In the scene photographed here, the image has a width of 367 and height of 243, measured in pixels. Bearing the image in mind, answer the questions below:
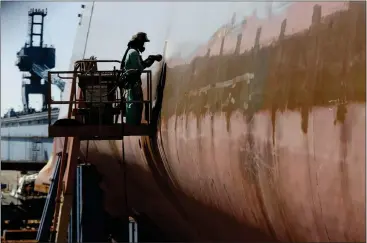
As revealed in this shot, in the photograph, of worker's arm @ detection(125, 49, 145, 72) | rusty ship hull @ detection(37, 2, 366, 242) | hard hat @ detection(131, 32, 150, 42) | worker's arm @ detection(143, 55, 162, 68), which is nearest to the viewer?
rusty ship hull @ detection(37, 2, 366, 242)

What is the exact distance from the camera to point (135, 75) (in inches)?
229

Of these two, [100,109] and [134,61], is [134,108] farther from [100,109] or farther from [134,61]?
[134,61]

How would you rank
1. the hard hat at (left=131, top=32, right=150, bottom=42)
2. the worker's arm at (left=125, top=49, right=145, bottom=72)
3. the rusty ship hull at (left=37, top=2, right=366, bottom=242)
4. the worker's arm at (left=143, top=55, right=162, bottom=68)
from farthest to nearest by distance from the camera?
1. the hard hat at (left=131, top=32, right=150, bottom=42)
2. the worker's arm at (left=125, top=49, right=145, bottom=72)
3. the worker's arm at (left=143, top=55, right=162, bottom=68)
4. the rusty ship hull at (left=37, top=2, right=366, bottom=242)

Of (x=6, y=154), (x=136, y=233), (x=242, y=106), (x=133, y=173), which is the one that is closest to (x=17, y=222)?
(x=136, y=233)

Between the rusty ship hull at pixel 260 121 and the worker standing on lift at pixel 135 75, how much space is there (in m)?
0.19

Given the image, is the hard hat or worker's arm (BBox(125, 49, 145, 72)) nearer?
worker's arm (BBox(125, 49, 145, 72))

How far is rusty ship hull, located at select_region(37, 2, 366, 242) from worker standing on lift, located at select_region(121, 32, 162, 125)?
0.62 ft

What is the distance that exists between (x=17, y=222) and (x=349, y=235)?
14.3 m

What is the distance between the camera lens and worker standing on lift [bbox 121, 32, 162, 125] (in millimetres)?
5840

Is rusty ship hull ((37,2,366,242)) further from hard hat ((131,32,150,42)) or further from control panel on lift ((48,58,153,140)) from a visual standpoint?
control panel on lift ((48,58,153,140))

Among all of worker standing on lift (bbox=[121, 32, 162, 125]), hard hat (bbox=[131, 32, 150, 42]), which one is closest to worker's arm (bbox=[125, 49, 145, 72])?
worker standing on lift (bbox=[121, 32, 162, 125])

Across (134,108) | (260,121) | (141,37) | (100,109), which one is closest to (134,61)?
(141,37)

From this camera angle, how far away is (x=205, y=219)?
5301 millimetres

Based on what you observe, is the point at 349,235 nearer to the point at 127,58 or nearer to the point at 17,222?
the point at 127,58
